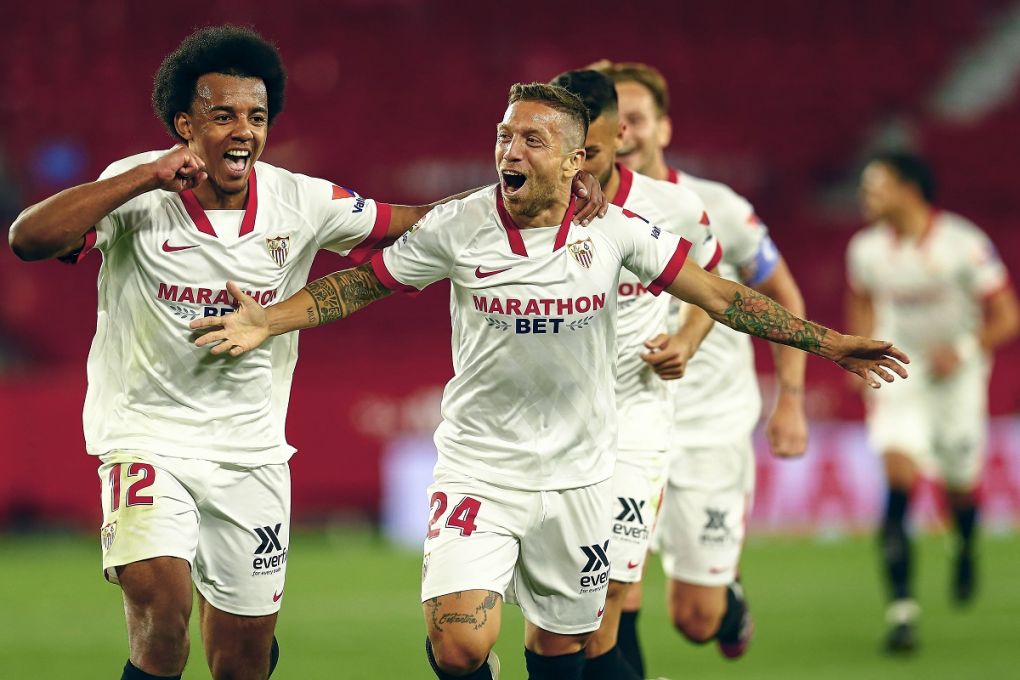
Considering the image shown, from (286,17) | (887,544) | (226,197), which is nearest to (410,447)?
→ (887,544)

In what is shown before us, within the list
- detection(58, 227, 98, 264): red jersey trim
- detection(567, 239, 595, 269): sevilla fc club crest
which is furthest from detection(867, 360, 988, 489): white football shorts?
detection(58, 227, 98, 264): red jersey trim

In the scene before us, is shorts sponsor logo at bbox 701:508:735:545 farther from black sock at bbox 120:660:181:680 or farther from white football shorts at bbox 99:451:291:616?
black sock at bbox 120:660:181:680

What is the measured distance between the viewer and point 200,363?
16.9 feet

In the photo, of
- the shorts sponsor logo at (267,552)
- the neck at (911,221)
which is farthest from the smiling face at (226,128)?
the neck at (911,221)

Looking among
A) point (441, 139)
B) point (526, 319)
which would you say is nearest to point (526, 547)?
point (526, 319)

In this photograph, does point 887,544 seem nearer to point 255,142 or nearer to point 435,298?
point 255,142

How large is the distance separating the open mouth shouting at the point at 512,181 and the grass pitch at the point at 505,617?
3.43m

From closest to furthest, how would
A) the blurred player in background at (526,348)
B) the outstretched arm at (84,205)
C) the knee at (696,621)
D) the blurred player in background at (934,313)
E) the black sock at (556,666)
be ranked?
the outstretched arm at (84,205)
the blurred player in background at (526,348)
the black sock at (556,666)
the knee at (696,621)
the blurred player in background at (934,313)

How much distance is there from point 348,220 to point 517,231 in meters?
0.70

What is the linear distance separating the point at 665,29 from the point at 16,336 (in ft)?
28.2

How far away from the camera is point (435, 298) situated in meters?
14.3

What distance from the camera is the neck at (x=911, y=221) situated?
31.8 ft

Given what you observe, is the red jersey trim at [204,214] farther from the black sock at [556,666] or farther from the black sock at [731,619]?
the black sock at [731,619]

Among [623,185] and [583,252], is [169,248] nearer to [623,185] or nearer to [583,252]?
[583,252]
